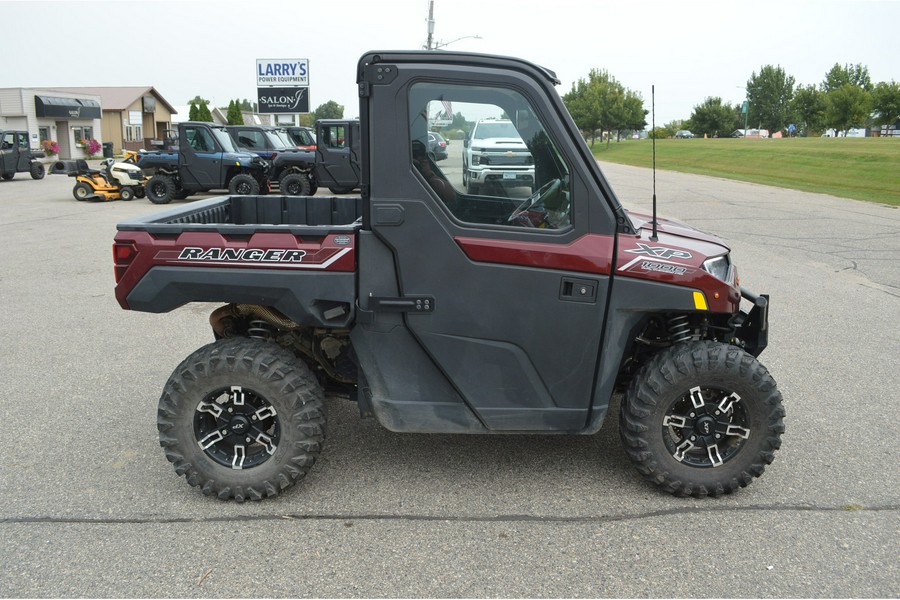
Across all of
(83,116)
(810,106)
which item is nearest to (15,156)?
(83,116)

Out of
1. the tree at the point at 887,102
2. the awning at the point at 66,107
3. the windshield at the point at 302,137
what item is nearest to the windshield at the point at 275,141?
the windshield at the point at 302,137

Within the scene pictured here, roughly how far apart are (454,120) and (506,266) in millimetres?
750

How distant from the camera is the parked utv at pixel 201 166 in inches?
836

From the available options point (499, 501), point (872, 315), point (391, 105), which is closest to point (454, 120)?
point (391, 105)

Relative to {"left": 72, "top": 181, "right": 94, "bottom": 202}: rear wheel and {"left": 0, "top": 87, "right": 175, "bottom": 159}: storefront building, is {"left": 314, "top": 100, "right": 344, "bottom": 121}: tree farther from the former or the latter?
{"left": 72, "top": 181, "right": 94, "bottom": 202}: rear wheel

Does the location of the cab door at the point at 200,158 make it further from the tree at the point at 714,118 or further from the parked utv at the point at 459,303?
the tree at the point at 714,118

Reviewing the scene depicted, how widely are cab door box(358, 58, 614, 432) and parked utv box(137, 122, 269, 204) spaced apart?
59.2 ft

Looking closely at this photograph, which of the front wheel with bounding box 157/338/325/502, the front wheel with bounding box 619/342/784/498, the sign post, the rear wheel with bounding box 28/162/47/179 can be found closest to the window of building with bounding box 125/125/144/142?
the sign post

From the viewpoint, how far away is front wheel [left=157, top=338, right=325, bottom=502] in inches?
155

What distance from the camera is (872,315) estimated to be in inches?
328

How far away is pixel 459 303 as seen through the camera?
3840 mm

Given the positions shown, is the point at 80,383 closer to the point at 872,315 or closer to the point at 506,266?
the point at 506,266

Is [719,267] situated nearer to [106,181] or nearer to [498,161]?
[498,161]

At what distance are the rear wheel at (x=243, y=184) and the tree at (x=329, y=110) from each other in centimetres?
9609
